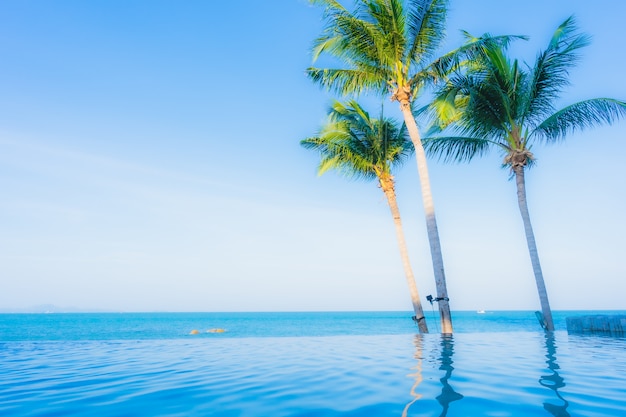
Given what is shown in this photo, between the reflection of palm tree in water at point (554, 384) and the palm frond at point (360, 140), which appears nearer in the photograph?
the reflection of palm tree in water at point (554, 384)

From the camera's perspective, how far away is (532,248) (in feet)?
41.9

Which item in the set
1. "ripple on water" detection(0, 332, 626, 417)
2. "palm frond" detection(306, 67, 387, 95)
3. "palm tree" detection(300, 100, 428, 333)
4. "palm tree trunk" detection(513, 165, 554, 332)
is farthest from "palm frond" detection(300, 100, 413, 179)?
"ripple on water" detection(0, 332, 626, 417)

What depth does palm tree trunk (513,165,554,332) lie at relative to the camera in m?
12.5

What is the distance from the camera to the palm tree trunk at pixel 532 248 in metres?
12.5

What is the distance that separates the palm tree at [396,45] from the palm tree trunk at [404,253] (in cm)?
431

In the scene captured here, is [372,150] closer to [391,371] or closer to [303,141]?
[303,141]

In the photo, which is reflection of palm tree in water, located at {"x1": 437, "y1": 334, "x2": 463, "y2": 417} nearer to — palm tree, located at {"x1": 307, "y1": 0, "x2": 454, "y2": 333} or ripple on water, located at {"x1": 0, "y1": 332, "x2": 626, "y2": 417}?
ripple on water, located at {"x1": 0, "y1": 332, "x2": 626, "y2": 417}

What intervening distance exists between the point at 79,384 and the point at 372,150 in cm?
1457

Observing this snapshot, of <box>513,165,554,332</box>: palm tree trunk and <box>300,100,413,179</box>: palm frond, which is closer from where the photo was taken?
<box>513,165,554,332</box>: palm tree trunk

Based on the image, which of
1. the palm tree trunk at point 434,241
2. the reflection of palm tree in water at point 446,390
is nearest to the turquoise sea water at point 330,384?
the reflection of palm tree in water at point 446,390

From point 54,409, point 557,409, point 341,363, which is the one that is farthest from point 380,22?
point 54,409

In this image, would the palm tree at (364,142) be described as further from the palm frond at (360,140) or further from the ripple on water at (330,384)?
the ripple on water at (330,384)

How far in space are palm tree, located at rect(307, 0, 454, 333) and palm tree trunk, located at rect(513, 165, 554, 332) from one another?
4568 millimetres

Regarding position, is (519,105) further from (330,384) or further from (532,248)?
(330,384)
